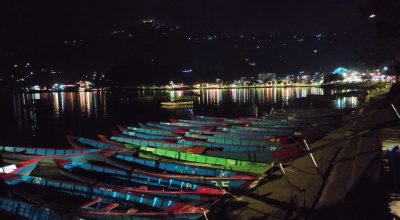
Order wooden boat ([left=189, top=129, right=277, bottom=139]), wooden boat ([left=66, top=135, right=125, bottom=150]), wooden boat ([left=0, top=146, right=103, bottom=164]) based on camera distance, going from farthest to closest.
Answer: wooden boat ([left=66, top=135, right=125, bottom=150]) → wooden boat ([left=189, top=129, right=277, bottom=139]) → wooden boat ([left=0, top=146, right=103, bottom=164])

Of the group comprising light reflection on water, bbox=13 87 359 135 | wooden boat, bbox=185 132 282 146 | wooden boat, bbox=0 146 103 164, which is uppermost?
wooden boat, bbox=185 132 282 146

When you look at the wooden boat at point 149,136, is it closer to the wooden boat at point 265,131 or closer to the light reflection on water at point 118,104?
the wooden boat at point 265,131

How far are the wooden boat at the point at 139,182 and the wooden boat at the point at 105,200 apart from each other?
0.38 m

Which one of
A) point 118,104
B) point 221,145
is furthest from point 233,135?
point 118,104

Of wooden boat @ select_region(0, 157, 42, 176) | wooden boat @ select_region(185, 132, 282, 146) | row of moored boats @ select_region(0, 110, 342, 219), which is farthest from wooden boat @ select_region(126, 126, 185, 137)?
wooden boat @ select_region(0, 157, 42, 176)

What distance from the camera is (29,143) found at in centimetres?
3259

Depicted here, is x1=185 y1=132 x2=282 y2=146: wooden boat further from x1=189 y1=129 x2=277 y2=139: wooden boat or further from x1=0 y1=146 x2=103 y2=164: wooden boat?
x1=0 y1=146 x2=103 y2=164: wooden boat

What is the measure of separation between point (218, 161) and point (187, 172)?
4.45 feet

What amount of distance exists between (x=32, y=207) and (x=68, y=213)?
1.61m

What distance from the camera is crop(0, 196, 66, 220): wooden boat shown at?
8.67 meters

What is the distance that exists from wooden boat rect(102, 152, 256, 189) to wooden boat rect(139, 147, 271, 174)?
2.25ft

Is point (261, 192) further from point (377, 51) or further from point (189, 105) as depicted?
point (189, 105)

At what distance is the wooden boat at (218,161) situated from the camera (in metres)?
11.6

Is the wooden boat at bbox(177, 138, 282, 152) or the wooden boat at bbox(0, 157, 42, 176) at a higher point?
the wooden boat at bbox(177, 138, 282, 152)
